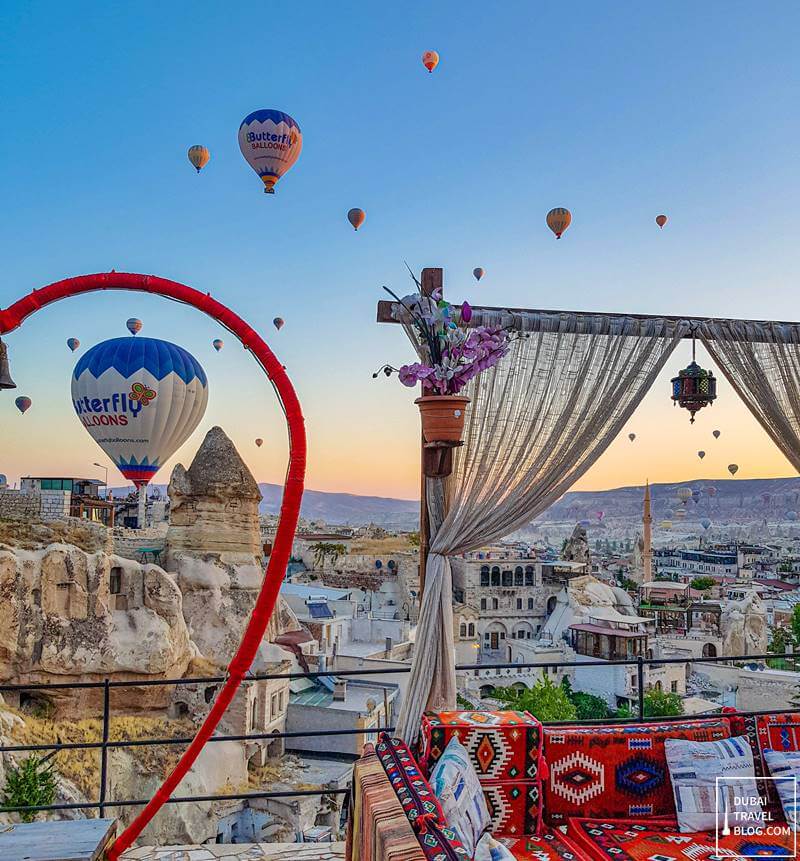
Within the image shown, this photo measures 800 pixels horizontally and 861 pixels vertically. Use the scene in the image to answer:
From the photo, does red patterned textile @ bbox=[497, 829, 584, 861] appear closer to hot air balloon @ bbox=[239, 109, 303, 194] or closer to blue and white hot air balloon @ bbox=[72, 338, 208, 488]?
hot air balloon @ bbox=[239, 109, 303, 194]

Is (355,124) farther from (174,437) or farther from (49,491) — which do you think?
(49,491)

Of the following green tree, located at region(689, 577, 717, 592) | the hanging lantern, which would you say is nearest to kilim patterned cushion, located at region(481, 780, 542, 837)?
the hanging lantern

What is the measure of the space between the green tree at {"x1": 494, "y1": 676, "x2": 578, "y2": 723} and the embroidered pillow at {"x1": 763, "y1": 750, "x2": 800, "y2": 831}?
45.2ft

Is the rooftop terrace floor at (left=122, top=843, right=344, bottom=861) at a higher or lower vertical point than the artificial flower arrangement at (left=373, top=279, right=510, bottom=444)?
lower

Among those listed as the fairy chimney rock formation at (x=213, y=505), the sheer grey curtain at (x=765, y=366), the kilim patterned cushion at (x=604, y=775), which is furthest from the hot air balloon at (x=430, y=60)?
the fairy chimney rock formation at (x=213, y=505)

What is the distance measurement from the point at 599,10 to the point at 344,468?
10.1 m

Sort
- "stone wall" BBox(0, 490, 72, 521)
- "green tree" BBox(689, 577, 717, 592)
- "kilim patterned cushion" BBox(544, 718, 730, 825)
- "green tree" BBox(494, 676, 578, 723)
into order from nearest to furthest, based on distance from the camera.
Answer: "kilim patterned cushion" BBox(544, 718, 730, 825) < "green tree" BBox(494, 676, 578, 723) < "stone wall" BBox(0, 490, 72, 521) < "green tree" BBox(689, 577, 717, 592)

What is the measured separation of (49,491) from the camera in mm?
18625

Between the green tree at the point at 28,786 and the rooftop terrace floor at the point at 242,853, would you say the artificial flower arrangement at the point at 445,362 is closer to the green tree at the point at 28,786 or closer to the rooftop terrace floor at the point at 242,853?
the rooftop terrace floor at the point at 242,853

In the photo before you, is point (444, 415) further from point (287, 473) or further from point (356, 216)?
point (356, 216)

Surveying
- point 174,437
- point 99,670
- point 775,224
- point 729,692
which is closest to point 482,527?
point 775,224

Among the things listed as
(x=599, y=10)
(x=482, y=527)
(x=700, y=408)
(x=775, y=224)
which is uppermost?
(x=599, y=10)

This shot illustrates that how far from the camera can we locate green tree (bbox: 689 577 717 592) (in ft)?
109

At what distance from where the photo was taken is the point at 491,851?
206cm
